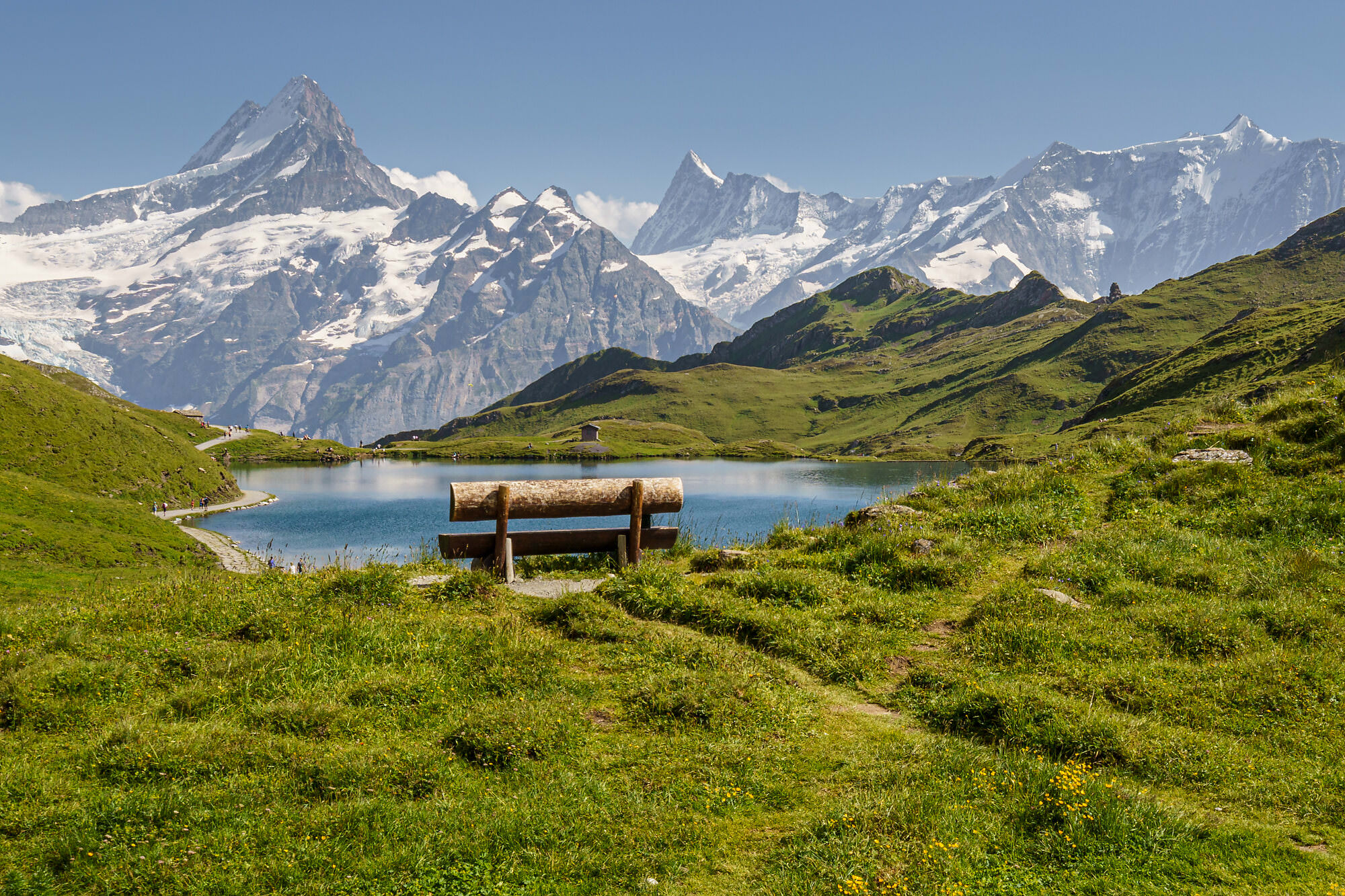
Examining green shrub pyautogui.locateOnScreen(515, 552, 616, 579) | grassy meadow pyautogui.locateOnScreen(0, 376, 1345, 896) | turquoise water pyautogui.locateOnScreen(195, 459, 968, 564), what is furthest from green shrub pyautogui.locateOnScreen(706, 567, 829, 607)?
turquoise water pyautogui.locateOnScreen(195, 459, 968, 564)

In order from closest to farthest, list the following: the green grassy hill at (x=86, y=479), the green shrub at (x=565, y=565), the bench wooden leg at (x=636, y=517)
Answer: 1. the bench wooden leg at (x=636, y=517)
2. the green shrub at (x=565, y=565)
3. the green grassy hill at (x=86, y=479)

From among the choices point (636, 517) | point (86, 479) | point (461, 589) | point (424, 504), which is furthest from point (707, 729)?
point (424, 504)

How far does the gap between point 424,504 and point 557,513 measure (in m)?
116

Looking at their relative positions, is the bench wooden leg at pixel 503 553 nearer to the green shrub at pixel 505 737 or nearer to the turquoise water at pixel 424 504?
the turquoise water at pixel 424 504

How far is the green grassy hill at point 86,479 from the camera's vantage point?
47.8 metres

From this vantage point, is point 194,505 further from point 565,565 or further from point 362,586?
point 362,586

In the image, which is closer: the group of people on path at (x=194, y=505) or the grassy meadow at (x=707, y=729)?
the grassy meadow at (x=707, y=729)

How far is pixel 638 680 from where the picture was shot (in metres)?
10.6

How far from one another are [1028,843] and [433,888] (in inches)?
220

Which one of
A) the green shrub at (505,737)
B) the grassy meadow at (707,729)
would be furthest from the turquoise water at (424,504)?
the green shrub at (505,737)

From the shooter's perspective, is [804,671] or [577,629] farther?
[577,629]

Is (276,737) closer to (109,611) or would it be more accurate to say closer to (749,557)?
(109,611)

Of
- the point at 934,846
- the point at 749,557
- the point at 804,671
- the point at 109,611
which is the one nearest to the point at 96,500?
the point at 109,611

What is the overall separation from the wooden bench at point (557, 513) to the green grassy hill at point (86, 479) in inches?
1611
